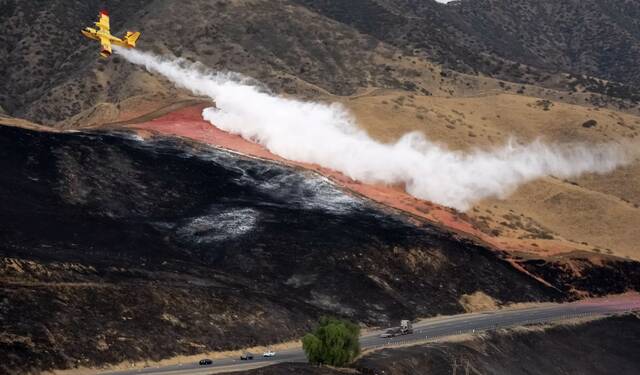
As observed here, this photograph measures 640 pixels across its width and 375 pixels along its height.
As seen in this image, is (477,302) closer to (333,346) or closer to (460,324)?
(460,324)

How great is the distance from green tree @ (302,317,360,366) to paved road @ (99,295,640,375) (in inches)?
142

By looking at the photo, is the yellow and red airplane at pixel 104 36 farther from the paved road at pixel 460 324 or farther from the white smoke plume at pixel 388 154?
the paved road at pixel 460 324

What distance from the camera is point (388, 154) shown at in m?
125

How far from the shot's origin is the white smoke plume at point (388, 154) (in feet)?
399

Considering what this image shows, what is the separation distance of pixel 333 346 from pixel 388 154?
65.7 metres

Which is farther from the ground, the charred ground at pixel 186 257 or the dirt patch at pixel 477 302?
the charred ground at pixel 186 257

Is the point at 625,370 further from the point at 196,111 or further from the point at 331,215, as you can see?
the point at 196,111

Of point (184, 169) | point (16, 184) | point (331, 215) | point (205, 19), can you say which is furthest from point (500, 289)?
point (205, 19)

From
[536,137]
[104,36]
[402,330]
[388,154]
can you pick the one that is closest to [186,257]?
[402,330]

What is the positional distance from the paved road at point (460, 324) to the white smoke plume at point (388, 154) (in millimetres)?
25352

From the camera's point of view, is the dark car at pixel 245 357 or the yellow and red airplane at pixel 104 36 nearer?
the dark car at pixel 245 357

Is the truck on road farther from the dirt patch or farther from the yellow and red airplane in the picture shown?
the yellow and red airplane

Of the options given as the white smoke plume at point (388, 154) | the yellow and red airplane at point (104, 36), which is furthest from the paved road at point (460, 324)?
the yellow and red airplane at point (104, 36)

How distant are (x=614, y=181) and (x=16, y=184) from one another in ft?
323
